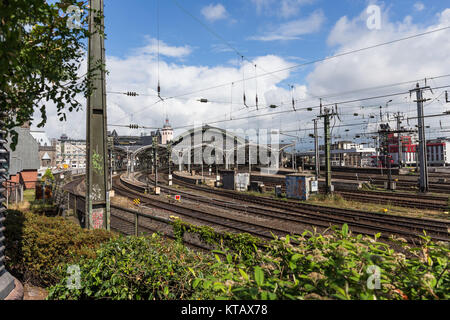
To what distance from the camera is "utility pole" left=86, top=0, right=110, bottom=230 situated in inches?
366

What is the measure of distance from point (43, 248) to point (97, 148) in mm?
4717

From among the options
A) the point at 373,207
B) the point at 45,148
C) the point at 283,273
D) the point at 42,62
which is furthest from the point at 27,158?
the point at 45,148

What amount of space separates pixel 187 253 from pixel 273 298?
2679 mm

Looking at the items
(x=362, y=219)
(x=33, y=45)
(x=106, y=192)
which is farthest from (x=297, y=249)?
(x=362, y=219)

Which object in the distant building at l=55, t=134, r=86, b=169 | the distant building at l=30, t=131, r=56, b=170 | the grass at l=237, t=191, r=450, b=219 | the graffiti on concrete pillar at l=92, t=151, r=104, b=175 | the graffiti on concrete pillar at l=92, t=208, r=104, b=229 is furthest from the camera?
the distant building at l=30, t=131, r=56, b=170

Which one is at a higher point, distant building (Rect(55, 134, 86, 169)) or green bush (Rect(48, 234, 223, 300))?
distant building (Rect(55, 134, 86, 169))

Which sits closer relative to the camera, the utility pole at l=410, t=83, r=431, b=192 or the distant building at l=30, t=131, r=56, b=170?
the utility pole at l=410, t=83, r=431, b=192

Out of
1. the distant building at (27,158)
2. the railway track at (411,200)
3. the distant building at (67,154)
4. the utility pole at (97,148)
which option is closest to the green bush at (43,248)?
the utility pole at (97,148)

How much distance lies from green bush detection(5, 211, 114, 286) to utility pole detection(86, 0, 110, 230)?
342 cm

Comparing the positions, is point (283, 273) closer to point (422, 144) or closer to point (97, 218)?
point (97, 218)

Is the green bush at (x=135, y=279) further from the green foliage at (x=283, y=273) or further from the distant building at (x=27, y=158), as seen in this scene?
the distant building at (x=27, y=158)

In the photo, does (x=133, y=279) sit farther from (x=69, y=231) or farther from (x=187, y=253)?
(x=69, y=231)

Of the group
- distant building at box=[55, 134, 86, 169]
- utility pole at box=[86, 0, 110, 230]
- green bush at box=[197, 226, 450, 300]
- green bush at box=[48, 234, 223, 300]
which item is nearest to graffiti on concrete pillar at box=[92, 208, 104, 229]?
utility pole at box=[86, 0, 110, 230]

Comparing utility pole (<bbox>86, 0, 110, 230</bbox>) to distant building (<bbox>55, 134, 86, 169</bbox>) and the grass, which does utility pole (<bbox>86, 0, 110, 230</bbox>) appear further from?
distant building (<bbox>55, 134, 86, 169</bbox>)
